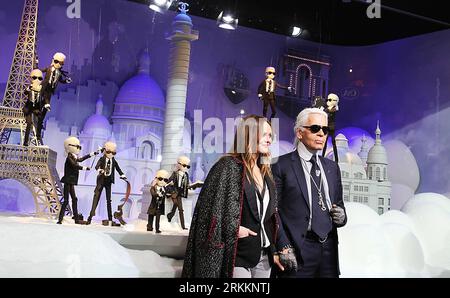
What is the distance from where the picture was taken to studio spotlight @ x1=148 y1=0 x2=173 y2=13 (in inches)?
239

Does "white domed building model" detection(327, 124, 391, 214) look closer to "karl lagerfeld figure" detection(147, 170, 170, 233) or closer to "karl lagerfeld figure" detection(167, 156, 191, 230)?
"karl lagerfeld figure" detection(167, 156, 191, 230)

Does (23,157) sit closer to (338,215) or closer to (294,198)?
(294,198)

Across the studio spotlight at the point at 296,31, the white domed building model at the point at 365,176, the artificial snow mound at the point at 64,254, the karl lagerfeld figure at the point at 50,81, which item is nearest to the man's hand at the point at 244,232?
the artificial snow mound at the point at 64,254

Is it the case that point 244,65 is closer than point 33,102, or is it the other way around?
point 33,102

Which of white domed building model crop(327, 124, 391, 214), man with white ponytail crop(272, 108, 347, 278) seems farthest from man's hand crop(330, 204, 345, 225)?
white domed building model crop(327, 124, 391, 214)

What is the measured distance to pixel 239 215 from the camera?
345cm

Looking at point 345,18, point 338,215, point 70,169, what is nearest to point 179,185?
point 70,169

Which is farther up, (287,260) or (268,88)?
(268,88)

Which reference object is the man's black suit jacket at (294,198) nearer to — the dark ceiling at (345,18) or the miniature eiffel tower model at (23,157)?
the miniature eiffel tower model at (23,157)

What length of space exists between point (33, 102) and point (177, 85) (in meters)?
1.70

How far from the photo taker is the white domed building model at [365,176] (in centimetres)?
664

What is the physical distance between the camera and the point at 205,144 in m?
6.08

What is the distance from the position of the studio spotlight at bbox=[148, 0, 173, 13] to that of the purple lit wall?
0.07m

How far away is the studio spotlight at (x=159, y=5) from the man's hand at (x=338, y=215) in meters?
3.46
